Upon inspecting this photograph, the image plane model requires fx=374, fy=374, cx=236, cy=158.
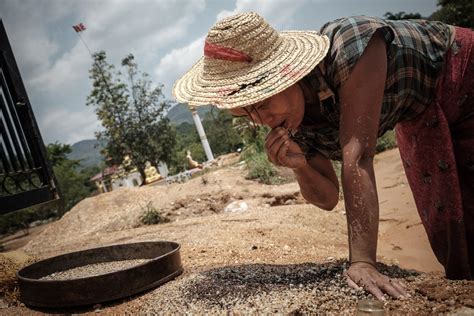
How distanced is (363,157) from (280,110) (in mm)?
418

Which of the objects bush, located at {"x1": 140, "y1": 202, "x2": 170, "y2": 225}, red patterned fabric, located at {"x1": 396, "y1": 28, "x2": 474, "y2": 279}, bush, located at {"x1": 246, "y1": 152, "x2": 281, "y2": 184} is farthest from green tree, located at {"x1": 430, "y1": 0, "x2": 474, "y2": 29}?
red patterned fabric, located at {"x1": 396, "y1": 28, "x2": 474, "y2": 279}

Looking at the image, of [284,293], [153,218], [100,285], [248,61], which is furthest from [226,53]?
[153,218]

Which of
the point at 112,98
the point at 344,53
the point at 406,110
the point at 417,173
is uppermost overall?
the point at 112,98

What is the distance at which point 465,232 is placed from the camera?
2098 mm

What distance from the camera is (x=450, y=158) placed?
6.41 feet

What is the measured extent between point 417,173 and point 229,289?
4.19 ft

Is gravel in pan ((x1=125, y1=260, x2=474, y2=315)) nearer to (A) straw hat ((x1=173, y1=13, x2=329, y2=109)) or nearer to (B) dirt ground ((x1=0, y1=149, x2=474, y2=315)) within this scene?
(B) dirt ground ((x1=0, y1=149, x2=474, y2=315))

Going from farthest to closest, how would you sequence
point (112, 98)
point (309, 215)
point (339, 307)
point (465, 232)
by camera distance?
point (112, 98)
point (309, 215)
point (465, 232)
point (339, 307)

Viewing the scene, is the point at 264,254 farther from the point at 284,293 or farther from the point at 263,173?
the point at 263,173

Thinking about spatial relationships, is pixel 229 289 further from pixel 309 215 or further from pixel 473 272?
pixel 309 215

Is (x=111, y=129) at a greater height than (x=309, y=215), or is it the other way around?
→ (x=111, y=129)

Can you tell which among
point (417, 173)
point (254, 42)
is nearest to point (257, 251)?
point (417, 173)

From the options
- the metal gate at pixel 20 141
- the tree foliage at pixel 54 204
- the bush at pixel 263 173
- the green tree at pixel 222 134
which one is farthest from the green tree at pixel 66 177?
the metal gate at pixel 20 141

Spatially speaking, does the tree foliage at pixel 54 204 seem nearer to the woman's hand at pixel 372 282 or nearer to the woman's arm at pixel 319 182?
the woman's arm at pixel 319 182
